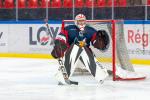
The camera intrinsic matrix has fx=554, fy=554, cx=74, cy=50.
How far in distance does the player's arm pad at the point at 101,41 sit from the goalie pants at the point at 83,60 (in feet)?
0.56

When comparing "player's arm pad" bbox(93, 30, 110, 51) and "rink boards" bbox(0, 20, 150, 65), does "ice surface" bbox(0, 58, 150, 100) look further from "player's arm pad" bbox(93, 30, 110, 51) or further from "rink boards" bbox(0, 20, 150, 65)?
"rink boards" bbox(0, 20, 150, 65)

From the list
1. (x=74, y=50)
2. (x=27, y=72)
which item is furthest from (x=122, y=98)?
(x=27, y=72)

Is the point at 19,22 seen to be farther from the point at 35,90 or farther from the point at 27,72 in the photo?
the point at 35,90

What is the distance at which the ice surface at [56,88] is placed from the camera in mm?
7605

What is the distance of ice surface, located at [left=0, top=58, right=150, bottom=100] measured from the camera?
7605mm

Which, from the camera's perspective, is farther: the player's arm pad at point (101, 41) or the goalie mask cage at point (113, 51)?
the goalie mask cage at point (113, 51)

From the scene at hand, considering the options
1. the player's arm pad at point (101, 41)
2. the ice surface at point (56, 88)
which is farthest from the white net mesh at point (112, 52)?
the player's arm pad at point (101, 41)

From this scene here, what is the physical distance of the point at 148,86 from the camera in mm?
8883

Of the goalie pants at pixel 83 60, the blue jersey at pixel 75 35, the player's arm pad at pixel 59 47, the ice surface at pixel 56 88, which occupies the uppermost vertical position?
the blue jersey at pixel 75 35

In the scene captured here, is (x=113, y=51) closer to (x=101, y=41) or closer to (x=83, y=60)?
(x=101, y=41)

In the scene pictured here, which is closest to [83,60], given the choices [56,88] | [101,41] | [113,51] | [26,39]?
[101,41]

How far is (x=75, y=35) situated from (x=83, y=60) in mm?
445

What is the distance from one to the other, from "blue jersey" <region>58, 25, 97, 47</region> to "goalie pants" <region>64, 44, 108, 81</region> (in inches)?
4.8

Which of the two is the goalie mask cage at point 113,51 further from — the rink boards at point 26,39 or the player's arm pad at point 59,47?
the rink boards at point 26,39
